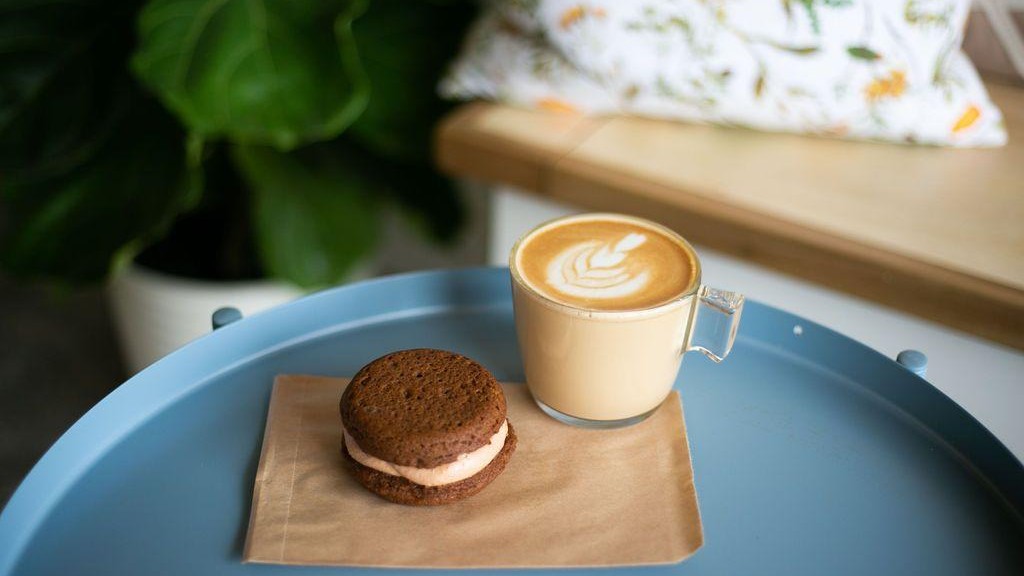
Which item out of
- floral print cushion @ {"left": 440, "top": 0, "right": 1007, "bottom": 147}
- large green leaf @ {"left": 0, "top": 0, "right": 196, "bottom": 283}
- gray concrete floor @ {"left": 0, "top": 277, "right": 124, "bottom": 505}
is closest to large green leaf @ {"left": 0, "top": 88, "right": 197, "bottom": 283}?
large green leaf @ {"left": 0, "top": 0, "right": 196, "bottom": 283}

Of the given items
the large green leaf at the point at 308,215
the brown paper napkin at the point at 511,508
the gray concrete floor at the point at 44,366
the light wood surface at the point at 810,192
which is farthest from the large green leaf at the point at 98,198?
the brown paper napkin at the point at 511,508

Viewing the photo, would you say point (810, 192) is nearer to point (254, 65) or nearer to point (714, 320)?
point (714, 320)

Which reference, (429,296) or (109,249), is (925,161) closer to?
(429,296)

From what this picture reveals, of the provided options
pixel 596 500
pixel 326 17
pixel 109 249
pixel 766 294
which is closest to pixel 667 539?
pixel 596 500

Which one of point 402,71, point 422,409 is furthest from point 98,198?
point 422,409

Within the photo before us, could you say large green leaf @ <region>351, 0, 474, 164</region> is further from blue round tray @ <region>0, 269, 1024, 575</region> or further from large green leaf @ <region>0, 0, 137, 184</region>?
blue round tray @ <region>0, 269, 1024, 575</region>

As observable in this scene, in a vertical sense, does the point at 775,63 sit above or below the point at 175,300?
above
